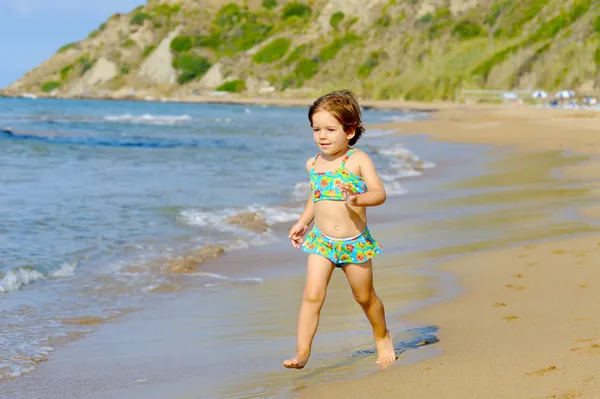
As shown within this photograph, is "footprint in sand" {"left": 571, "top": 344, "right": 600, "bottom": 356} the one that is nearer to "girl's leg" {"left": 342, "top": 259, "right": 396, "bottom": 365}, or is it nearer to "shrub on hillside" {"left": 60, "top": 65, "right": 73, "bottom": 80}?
"girl's leg" {"left": 342, "top": 259, "right": 396, "bottom": 365}

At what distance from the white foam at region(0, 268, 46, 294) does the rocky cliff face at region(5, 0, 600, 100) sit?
198 feet

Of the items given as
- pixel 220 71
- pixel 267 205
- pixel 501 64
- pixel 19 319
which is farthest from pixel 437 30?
pixel 19 319

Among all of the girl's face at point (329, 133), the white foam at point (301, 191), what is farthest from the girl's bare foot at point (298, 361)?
the white foam at point (301, 191)

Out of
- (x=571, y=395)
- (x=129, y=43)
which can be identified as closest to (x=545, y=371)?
(x=571, y=395)

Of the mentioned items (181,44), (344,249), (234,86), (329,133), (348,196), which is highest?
(181,44)

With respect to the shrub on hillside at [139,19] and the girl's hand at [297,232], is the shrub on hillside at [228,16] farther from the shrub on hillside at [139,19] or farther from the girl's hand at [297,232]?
the girl's hand at [297,232]

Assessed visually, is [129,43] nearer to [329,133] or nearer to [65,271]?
[65,271]

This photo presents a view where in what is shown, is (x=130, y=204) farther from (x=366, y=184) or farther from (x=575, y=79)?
(x=575, y=79)

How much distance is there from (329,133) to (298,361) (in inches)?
44.3

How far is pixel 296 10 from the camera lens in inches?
5236

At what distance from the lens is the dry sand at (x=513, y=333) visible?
11.0 feet

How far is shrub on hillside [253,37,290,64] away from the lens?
374 ft

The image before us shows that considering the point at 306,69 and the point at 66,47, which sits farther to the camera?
the point at 66,47

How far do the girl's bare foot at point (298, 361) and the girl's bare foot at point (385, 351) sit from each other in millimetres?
352
